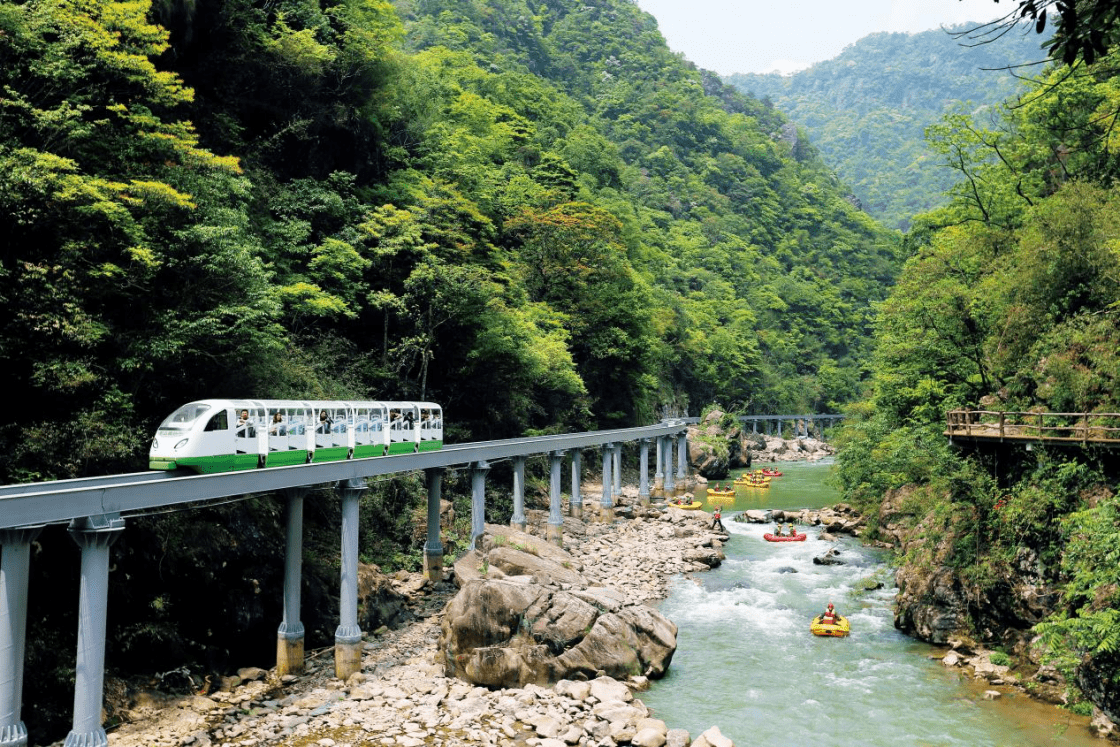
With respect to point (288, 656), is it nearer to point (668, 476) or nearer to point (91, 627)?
point (91, 627)

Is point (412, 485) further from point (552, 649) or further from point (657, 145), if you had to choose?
point (657, 145)

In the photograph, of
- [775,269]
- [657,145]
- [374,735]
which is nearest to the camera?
[374,735]

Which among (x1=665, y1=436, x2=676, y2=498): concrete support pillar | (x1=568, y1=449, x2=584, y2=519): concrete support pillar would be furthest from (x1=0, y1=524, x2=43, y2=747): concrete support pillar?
(x1=665, y1=436, x2=676, y2=498): concrete support pillar

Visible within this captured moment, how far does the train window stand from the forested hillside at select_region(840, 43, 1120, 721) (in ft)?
56.4

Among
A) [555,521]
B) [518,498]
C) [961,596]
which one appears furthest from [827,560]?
[518,498]

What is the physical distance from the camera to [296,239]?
31375 millimetres

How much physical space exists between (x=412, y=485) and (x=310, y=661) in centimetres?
1287

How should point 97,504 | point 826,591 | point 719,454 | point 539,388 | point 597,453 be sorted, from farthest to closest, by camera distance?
point 719,454 < point 597,453 < point 539,388 < point 826,591 < point 97,504

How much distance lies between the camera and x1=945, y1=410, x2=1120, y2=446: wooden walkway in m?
18.1

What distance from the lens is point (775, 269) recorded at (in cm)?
Answer: 11956

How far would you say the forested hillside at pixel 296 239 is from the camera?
60.1 ft

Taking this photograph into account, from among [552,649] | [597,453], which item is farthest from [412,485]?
[597,453]

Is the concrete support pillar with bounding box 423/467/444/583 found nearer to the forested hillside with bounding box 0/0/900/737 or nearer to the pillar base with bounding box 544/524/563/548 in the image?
the forested hillside with bounding box 0/0/900/737

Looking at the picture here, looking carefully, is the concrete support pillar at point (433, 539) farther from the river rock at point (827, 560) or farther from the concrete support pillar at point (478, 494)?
the river rock at point (827, 560)
